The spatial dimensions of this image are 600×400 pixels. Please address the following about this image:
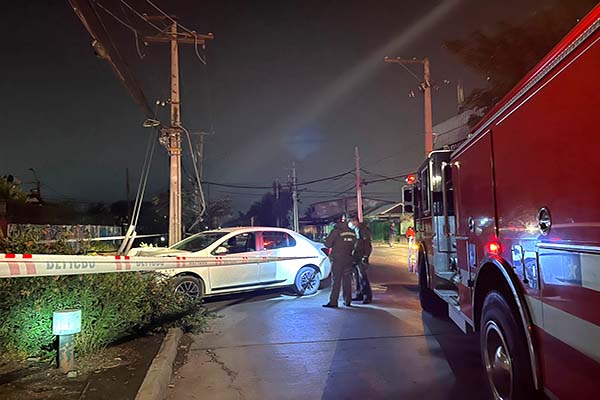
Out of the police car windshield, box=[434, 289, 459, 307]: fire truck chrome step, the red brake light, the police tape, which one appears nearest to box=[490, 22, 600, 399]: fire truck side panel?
the red brake light

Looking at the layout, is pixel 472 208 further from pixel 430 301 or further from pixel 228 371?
pixel 430 301

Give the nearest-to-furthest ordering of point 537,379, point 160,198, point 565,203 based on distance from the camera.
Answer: point 565,203 → point 537,379 → point 160,198

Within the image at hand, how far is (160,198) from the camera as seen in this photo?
47281 mm

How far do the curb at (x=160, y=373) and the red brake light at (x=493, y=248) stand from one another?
309cm

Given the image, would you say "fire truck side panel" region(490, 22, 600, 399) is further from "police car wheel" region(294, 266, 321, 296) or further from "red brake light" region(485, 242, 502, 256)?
"police car wheel" region(294, 266, 321, 296)

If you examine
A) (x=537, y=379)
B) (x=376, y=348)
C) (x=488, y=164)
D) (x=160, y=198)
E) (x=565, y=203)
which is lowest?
(x=376, y=348)

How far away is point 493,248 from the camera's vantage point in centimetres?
387

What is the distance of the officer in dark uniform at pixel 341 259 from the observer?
892 centimetres

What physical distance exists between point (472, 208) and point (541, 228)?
1707 mm

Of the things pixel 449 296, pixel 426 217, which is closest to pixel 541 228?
pixel 449 296

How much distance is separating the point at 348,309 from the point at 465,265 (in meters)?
4.06

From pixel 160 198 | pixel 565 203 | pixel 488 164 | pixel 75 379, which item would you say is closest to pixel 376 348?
pixel 488 164

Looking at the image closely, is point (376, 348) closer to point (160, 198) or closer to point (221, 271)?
point (221, 271)

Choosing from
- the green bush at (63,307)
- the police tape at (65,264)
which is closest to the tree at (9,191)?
the police tape at (65,264)
